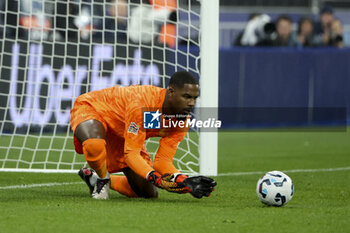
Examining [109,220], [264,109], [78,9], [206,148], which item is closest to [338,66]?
[264,109]

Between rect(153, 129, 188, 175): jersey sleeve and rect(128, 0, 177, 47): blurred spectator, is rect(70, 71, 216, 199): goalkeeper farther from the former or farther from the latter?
rect(128, 0, 177, 47): blurred spectator

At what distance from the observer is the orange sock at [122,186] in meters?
6.54

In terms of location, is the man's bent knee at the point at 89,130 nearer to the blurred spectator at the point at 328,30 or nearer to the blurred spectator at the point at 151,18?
the blurred spectator at the point at 151,18

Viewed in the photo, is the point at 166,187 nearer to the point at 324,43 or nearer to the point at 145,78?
the point at 145,78

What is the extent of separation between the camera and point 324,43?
17.8 m

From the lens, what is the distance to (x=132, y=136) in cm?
589

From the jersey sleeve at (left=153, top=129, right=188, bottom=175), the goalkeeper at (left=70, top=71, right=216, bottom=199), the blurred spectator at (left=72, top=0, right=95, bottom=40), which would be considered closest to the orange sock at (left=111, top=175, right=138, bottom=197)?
the goalkeeper at (left=70, top=71, right=216, bottom=199)

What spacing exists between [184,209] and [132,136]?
0.70 m

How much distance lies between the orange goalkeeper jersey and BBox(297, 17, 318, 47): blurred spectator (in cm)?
1153

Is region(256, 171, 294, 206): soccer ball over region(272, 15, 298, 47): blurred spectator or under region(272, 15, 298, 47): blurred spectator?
under

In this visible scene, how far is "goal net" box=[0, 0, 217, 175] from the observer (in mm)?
9531

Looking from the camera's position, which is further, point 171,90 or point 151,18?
point 151,18

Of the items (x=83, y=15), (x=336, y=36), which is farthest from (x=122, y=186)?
(x=336, y=36)

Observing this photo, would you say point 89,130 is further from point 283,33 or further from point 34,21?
point 283,33
